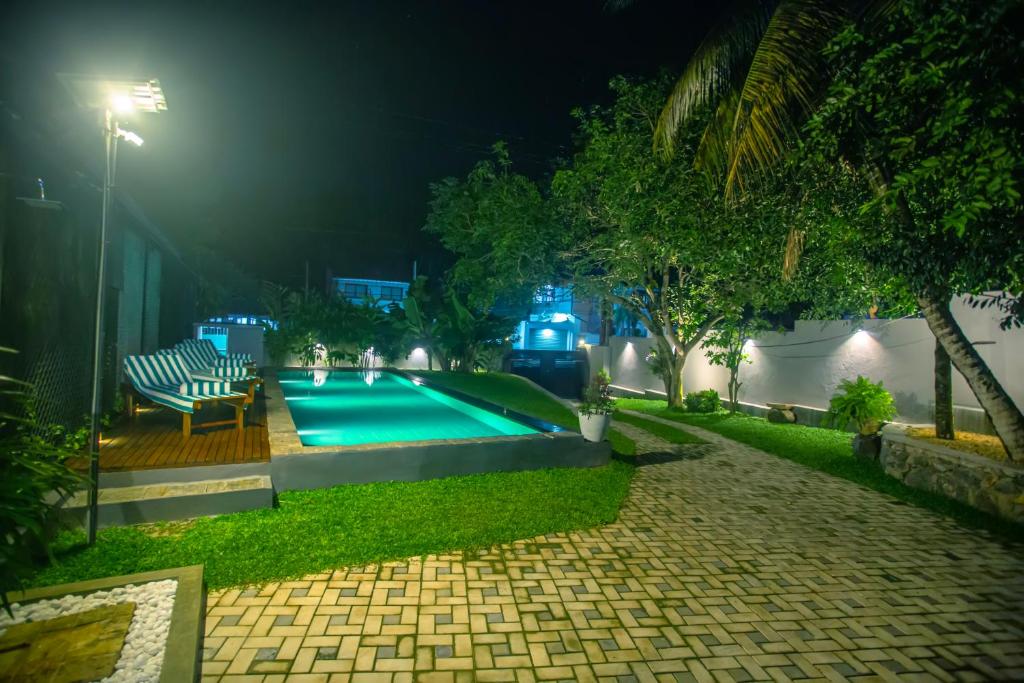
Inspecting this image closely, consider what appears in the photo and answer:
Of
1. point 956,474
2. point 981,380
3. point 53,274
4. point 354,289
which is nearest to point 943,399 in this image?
point 981,380

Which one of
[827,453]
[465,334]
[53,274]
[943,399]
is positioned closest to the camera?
[53,274]

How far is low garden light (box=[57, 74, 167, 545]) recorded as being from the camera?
3623mm

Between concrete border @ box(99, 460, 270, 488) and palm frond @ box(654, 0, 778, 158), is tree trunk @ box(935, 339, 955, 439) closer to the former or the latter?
palm frond @ box(654, 0, 778, 158)

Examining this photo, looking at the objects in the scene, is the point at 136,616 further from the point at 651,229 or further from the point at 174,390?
the point at 651,229

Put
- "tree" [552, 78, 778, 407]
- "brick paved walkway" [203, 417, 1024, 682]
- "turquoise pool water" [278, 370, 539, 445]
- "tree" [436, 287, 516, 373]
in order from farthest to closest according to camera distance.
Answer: "tree" [436, 287, 516, 373], "tree" [552, 78, 778, 407], "turquoise pool water" [278, 370, 539, 445], "brick paved walkway" [203, 417, 1024, 682]

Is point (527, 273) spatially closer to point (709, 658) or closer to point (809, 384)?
point (809, 384)

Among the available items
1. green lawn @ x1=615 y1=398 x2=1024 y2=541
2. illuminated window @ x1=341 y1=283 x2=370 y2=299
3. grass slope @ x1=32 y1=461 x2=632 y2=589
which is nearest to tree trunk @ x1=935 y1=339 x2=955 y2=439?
green lawn @ x1=615 y1=398 x2=1024 y2=541

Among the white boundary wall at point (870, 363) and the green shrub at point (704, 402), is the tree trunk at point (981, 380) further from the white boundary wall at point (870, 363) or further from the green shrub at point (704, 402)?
the green shrub at point (704, 402)

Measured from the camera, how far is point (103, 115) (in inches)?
154

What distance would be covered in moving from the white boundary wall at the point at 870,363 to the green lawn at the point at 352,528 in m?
7.15

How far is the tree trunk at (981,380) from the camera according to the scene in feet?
18.9

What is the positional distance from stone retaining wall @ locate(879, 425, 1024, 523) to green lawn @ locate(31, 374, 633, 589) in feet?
12.8

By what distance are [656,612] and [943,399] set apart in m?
7.22

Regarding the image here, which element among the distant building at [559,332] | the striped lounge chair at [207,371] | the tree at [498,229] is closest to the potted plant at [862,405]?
the tree at [498,229]
